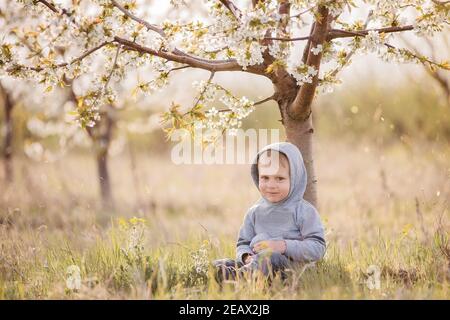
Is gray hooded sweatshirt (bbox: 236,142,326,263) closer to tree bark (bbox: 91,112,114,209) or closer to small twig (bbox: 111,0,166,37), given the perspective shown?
small twig (bbox: 111,0,166,37)

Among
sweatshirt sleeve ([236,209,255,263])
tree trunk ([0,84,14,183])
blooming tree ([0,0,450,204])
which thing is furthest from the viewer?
tree trunk ([0,84,14,183])

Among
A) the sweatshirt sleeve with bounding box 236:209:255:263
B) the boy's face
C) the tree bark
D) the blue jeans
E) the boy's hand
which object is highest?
the tree bark

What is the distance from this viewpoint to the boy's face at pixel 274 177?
4164 mm

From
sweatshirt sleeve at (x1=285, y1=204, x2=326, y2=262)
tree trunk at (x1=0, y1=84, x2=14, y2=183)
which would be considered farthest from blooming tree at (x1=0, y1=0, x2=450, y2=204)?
tree trunk at (x1=0, y1=84, x2=14, y2=183)

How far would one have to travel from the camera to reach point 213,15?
155 inches

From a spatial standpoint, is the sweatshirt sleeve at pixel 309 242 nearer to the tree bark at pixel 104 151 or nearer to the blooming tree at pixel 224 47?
the blooming tree at pixel 224 47

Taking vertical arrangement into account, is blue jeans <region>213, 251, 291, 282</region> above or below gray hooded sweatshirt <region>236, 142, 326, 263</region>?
below

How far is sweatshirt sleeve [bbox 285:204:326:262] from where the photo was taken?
13.0 ft

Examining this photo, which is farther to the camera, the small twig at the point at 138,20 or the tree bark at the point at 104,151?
the tree bark at the point at 104,151

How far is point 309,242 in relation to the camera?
3994 mm

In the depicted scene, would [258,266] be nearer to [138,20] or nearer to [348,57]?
[348,57]

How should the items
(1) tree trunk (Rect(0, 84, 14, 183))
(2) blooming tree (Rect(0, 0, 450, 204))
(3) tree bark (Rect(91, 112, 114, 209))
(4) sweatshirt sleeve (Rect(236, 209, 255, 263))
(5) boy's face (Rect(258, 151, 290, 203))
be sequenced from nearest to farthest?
(2) blooming tree (Rect(0, 0, 450, 204)), (5) boy's face (Rect(258, 151, 290, 203)), (4) sweatshirt sleeve (Rect(236, 209, 255, 263)), (3) tree bark (Rect(91, 112, 114, 209)), (1) tree trunk (Rect(0, 84, 14, 183))

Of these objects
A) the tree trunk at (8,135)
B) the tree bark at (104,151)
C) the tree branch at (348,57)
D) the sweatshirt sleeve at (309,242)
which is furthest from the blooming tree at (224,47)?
the tree trunk at (8,135)
